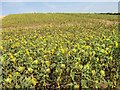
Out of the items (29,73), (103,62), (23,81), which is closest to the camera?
(23,81)

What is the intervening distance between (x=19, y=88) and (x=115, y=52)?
2511 mm

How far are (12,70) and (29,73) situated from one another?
1.25 feet

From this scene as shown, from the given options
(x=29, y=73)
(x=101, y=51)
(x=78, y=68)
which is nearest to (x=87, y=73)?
(x=78, y=68)

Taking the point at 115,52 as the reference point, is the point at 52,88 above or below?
below

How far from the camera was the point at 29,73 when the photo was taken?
561cm

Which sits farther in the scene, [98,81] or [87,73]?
[98,81]

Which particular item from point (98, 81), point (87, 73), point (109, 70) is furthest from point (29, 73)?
point (109, 70)

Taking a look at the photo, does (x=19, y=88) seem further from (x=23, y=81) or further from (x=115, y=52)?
(x=115, y=52)

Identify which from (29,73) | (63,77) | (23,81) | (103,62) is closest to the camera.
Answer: (23,81)

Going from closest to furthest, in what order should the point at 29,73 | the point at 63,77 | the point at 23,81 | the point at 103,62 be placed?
the point at 23,81 → the point at 29,73 → the point at 63,77 → the point at 103,62

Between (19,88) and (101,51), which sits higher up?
(101,51)

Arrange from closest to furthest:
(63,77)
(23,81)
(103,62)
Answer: (23,81), (63,77), (103,62)

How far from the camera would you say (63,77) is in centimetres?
597

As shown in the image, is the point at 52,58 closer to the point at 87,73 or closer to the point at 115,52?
the point at 87,73
